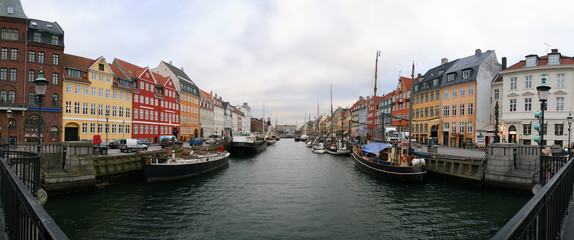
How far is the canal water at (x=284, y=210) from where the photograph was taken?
1298cm

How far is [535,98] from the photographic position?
3453cm

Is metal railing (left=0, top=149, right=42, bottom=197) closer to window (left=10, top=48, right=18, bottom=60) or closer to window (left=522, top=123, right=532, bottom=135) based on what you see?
window (left=10, top=48, right=18, bottom=60)

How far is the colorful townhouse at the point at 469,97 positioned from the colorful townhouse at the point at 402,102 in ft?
38.4

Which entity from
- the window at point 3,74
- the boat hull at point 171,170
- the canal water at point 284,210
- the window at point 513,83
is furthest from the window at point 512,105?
the window at point 3,74

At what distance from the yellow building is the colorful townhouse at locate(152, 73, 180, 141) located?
8.72m

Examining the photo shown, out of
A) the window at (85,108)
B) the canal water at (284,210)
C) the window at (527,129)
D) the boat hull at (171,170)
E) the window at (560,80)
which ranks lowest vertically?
the canal water at (284,210)

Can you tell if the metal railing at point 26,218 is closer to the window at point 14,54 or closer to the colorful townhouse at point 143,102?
the window at point 14,54

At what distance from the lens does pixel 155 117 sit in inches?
2186

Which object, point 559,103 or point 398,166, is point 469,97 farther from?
point 398,166

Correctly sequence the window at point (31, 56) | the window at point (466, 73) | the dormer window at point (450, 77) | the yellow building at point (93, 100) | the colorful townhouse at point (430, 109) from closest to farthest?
the window at point (31, 56)
the yellow building at point (93, 100)
the window at point (466, 73)
the dormer window at point (450, 77)
the colorful townhouse at point (430, 109)

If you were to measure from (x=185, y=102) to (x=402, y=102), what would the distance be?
172 feet

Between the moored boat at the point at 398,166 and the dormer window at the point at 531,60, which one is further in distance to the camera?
the dormer window at the point at 531,60

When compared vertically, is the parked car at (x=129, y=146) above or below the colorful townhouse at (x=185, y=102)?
below

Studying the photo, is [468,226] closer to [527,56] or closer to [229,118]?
[527,56]
